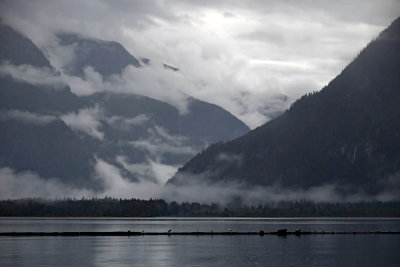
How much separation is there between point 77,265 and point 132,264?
11.6m

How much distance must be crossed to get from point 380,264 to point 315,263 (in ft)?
A: 44.7

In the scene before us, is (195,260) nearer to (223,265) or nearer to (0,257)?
(223,265)

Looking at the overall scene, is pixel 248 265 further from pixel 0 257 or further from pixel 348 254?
pixel 0 257

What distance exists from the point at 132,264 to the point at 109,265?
17.2 feet

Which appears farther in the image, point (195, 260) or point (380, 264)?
point (195, 260)

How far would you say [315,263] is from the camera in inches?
6978

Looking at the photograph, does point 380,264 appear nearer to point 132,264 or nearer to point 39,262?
point 132,264

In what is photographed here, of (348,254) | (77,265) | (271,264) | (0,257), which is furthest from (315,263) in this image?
(0,257)

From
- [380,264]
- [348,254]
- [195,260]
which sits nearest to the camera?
[380,264]

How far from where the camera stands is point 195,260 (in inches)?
7362

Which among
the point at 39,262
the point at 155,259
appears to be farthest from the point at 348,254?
the point at 39,262

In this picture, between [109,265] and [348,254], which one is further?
[348,254]

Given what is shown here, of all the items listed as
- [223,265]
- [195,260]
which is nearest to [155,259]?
[195,260]

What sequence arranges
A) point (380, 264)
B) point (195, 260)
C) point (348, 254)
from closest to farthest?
point (380, 264)
point (195, 260)
point (348, 254)
